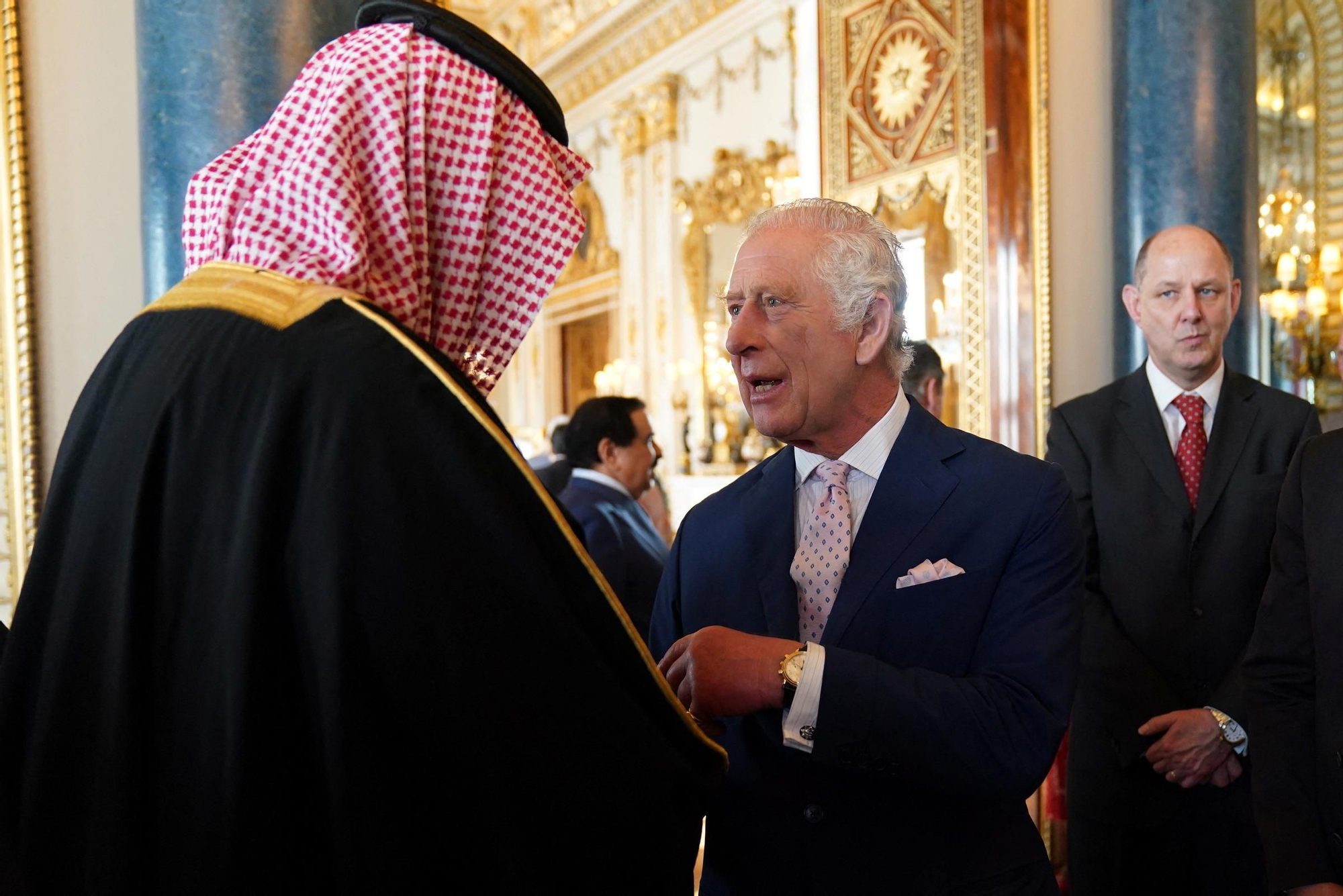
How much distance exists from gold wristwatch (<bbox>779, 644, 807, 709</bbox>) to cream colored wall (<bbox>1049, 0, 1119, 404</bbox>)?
3.51 metres

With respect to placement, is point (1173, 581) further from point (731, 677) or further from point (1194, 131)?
point (1194, 131)

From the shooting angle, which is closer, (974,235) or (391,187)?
(391,187)

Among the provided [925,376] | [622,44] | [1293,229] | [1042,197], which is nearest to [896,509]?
[925,376]

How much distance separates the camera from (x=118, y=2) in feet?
9.02

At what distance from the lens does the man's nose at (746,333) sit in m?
1.82

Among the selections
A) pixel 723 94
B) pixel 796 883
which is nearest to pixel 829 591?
pixel 796 883

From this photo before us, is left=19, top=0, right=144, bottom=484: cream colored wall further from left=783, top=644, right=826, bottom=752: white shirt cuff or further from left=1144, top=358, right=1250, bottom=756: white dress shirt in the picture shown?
left=1144, top=358, right=1250, bottom=756: white dress shirt

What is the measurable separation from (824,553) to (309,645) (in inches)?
41.2

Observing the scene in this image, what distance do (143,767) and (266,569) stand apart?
23cm

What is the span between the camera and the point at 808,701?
4.98 ft

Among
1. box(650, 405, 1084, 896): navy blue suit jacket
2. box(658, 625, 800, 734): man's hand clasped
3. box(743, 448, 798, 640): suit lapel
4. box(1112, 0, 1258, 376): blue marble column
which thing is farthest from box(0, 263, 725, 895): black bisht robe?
box(1112, 0, 1258, 376): blue marble column

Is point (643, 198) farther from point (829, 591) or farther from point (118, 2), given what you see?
A: point (829, 591)

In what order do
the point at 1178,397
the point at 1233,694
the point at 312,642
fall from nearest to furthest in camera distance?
the point at 312,642, the point at 1233,694, the point at 1178,397

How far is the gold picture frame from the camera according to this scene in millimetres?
2605
